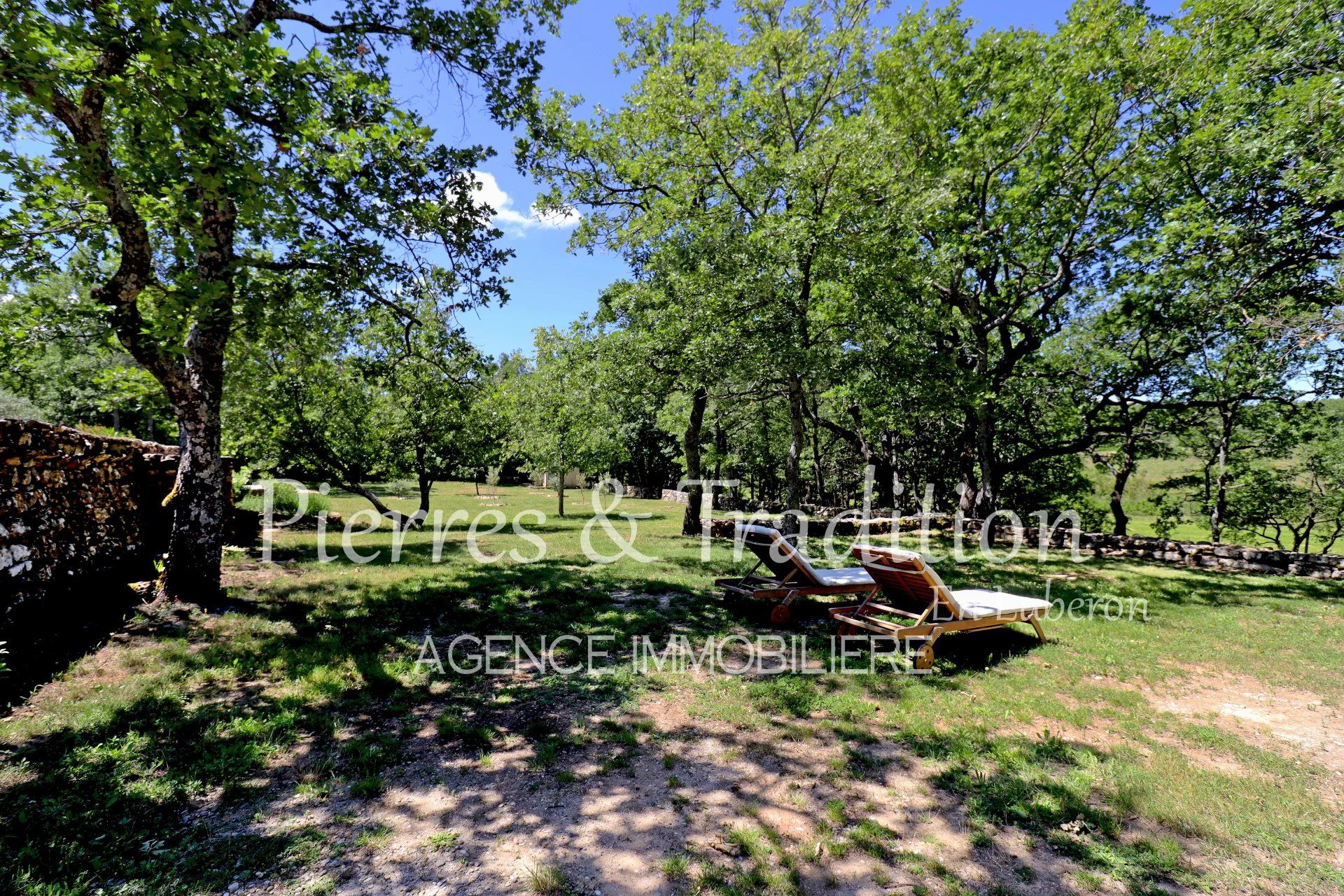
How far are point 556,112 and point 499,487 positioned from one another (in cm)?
3800

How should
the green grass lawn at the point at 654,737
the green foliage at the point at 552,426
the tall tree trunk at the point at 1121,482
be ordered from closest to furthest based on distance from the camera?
1. the green grass lawn at the point at 654,737
2. the tall tree trunk at the point at 1121,482
3. the green foliage at the point at 552,426

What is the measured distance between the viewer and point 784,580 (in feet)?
27.0

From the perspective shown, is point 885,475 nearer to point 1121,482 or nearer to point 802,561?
point 1121,482

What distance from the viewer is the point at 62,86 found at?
449 cm

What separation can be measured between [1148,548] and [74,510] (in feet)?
74.5

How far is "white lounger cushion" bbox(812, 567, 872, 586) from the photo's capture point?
8.09 m

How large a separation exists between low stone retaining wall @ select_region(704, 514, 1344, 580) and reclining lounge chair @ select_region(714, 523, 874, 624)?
7.46 metres

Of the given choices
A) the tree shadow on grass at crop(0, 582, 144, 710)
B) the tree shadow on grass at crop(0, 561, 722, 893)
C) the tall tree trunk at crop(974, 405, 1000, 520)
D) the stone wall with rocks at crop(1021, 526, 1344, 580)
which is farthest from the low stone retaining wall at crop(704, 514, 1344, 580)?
the tree shadow on grass at crop(0, 582, 144, 710)

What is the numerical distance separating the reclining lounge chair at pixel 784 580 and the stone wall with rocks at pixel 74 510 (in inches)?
323

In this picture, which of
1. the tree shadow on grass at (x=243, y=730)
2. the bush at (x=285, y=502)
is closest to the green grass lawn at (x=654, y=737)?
the tree shadow on grass at (x=243, y=730)

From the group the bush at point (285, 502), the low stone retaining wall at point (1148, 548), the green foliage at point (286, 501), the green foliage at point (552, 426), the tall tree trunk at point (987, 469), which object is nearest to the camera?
the low stone retaining wall at point (1148, 548)

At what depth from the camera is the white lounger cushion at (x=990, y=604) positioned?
6.73 metres

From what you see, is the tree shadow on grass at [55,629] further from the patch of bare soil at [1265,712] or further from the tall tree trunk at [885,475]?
the tall tree trunk at [885,475]

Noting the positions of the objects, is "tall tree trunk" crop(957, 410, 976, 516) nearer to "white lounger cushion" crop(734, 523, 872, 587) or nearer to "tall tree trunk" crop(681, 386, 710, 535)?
"tall tree trunk" crop(681, 386, 710, 535)
